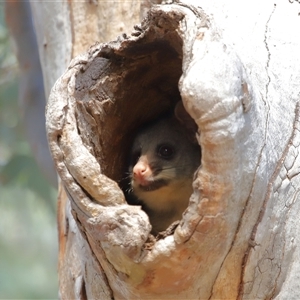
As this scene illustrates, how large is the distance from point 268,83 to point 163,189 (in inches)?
37.2

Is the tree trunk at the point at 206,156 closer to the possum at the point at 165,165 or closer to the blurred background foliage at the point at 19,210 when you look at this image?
the possum at the point at 165,165

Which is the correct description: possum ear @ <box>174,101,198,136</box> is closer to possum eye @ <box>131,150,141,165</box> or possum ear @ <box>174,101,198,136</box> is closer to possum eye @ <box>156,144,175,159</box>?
possum eye @ <box>156,144,175,159</box>

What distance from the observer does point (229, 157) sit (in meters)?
2.14

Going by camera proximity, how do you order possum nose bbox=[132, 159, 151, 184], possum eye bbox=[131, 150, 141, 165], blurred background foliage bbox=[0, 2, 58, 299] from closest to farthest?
possum nose bbox=[132, 159, 151, 184] < possum eye bbox=[131, 150, 141, 165] < blurred background foliage bbox=[0, 2, 58, 299]

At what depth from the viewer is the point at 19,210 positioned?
6027 mm

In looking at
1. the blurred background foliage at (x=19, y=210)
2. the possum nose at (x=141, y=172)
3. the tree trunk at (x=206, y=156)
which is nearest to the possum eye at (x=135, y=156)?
the possum nose at (x=141, y=172)

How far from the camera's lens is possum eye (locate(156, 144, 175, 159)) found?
11.3 ft

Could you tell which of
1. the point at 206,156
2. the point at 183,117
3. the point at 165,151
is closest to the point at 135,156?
the point at 165,151

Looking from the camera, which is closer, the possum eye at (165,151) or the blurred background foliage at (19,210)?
the possum eye at (165,151)

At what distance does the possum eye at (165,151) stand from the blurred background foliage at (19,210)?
92.1 inches

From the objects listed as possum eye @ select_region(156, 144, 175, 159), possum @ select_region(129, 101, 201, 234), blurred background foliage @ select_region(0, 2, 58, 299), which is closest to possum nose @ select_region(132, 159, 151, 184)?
possum @ select_region(129, 101, 201, 234)

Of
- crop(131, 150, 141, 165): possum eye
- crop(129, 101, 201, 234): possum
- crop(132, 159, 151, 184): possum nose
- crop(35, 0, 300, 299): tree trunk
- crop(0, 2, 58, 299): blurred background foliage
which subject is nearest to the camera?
crop(35, 0, 300, 299): tree trunk

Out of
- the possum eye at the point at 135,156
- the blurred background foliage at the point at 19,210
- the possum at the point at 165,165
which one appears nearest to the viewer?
the possum at the point at 165,165

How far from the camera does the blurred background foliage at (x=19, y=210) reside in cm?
568
